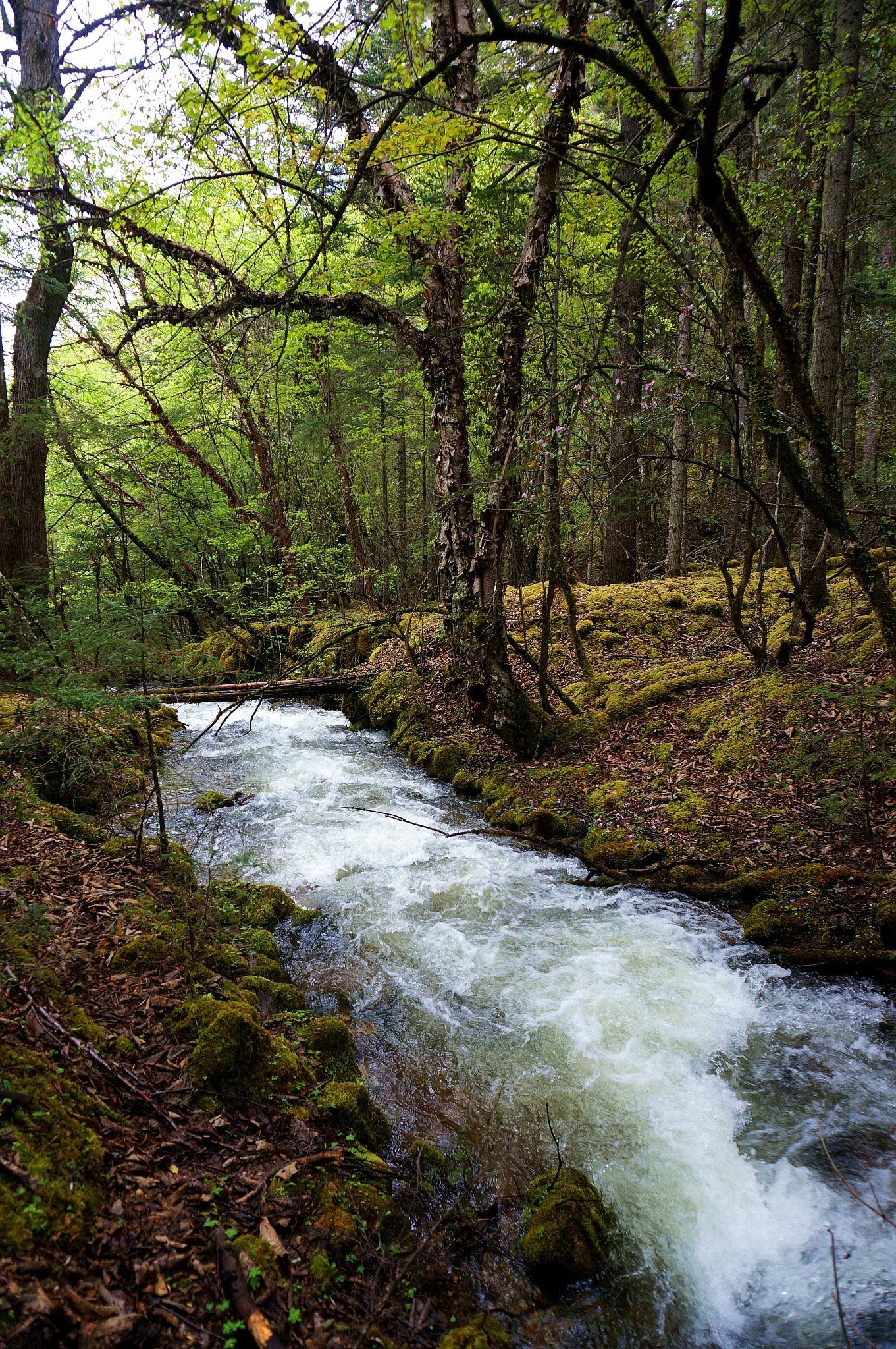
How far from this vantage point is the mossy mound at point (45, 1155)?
1.84 meters

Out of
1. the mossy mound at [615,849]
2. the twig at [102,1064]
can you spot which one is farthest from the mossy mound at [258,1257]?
the mossy mound at [615,849]

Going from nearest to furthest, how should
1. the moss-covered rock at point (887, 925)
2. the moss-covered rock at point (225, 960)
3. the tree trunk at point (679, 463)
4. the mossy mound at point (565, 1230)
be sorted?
the mossy mound at point (565, 1230) < the moss-covered rock at point (225, 960) < the moss-covered rock at point (887, 925) < the tree trunk at point (679, 463)

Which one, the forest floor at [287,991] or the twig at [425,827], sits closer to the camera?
the forest floor at [287,991]

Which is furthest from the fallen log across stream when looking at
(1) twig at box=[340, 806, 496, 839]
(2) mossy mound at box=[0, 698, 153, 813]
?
(1) twig at box=[340, 806, 496, 839]

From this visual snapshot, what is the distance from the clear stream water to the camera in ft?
9.54

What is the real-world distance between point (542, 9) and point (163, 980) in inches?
254

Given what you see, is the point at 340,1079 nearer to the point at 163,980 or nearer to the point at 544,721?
the point at 163,980

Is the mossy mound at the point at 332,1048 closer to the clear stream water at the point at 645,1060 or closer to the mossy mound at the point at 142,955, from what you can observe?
the clear stream water at the point at 645,1060

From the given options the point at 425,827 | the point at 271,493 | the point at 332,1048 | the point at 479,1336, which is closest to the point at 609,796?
the point at 425,827

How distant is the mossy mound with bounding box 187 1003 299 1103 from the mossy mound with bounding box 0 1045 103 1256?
24.2 inches

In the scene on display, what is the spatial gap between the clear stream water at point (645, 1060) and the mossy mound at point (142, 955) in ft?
3.03

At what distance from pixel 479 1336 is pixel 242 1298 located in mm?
935

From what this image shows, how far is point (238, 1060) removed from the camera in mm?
3143

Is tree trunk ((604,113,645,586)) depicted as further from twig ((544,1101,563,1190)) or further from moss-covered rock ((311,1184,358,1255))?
moss-covered rock ((311,1184,358,1255))
